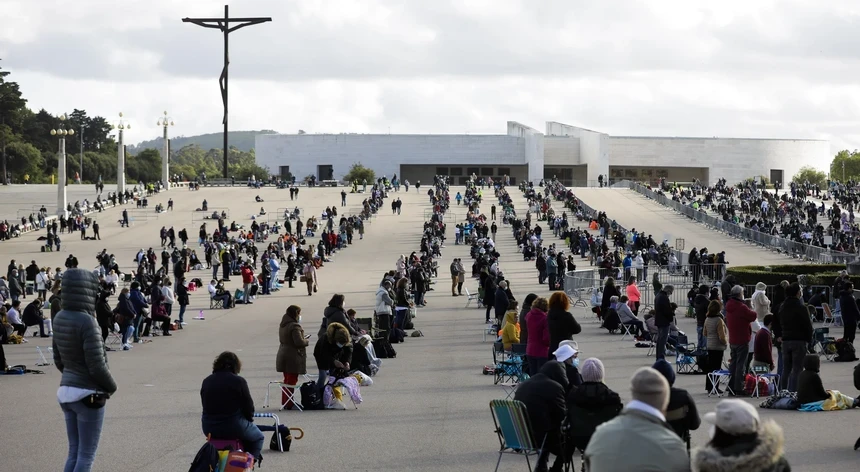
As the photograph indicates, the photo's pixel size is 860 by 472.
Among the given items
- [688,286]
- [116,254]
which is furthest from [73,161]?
[688,286]

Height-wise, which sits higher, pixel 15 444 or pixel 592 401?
pixel 592 401

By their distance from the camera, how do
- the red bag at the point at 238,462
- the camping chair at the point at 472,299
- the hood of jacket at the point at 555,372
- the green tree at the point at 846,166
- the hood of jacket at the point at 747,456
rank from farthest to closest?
the green tree at the point at 846,166 → the camping chair at the point at 472,299 → the hood of jacket at the point at 555,372 → the red bag at the point at 238,462 → the hood of jacket at the point at 747,456

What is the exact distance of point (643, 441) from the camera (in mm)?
5227

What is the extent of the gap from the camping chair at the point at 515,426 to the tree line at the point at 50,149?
84.4 meters

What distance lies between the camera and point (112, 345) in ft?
67.2

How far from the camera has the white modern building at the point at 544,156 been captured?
387 feet

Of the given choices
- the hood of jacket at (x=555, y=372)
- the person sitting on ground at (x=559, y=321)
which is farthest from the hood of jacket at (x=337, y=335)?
the hood of jacket at (x=555, y=372)

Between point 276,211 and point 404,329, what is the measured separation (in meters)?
44.6

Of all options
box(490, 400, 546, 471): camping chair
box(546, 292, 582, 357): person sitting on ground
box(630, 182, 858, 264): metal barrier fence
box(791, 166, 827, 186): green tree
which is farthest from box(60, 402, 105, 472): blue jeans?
box(791, 166, 827, 186): green tree

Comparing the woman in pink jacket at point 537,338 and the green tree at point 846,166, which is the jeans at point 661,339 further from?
the green tree at point 846,166

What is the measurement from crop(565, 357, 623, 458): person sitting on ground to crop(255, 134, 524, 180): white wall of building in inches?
4511

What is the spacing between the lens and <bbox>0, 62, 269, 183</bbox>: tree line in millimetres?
101375

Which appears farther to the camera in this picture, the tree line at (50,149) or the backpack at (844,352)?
the tree line at (50,149)

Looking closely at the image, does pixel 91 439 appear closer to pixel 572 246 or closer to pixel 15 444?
pixel 15 444
